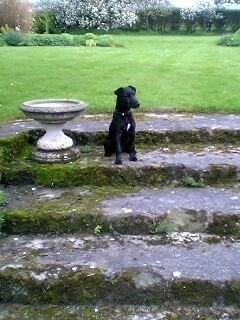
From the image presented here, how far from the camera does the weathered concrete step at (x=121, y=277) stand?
3.89 metres

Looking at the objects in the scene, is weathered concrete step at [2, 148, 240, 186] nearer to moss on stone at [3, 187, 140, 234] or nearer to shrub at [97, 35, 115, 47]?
moss on stone at [3, 187, 140, 234]

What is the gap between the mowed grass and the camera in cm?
791

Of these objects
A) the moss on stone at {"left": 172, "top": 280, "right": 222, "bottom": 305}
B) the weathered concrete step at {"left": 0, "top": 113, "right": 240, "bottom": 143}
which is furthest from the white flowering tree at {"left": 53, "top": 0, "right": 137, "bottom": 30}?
the moss on stone at {"left": 172, "top": 280, "right": 222, "bottom": 305}

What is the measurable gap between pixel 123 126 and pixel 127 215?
1176 millimetres

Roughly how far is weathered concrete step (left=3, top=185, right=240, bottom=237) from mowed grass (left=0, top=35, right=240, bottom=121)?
271cm

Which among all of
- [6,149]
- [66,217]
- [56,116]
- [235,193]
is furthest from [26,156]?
[235,193]

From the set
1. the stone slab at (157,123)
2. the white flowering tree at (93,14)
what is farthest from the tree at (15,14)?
the stone slab at (157,123)

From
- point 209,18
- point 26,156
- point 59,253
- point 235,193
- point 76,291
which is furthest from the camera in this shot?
point 209,18

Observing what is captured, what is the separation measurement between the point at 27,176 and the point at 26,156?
51 centimetres

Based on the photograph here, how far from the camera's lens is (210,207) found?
4.73 m

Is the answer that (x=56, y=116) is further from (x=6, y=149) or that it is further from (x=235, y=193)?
(x=235, y=193)

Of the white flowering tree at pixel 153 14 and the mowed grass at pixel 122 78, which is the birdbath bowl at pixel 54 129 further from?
the white flowering tree at pixel 153 14

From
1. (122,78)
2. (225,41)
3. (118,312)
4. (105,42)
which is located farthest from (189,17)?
(118,312)

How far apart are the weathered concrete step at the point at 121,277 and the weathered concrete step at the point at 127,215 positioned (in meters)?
0.36
